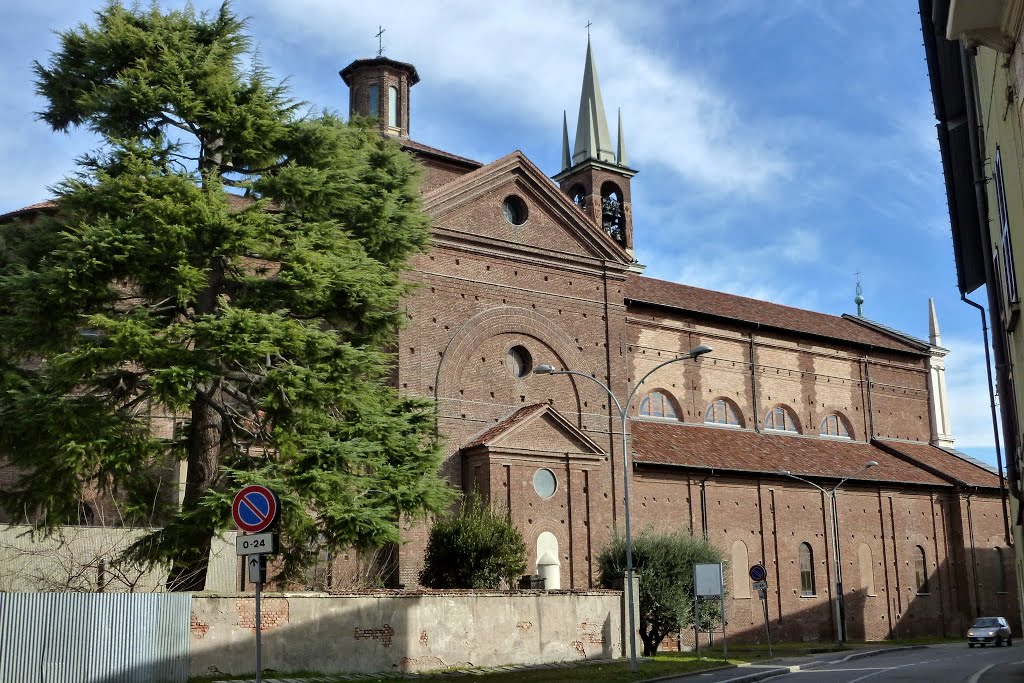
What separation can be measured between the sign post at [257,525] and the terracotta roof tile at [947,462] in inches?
1691

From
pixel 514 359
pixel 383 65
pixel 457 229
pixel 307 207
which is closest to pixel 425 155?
pixel 383 65

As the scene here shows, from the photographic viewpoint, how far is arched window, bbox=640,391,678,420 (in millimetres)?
41562

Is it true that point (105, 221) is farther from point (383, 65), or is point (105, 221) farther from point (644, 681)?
point (383, 65)

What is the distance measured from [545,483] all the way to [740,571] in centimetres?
1135

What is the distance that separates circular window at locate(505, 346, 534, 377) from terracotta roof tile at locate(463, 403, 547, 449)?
4.48ft

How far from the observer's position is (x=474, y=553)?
89.2ft

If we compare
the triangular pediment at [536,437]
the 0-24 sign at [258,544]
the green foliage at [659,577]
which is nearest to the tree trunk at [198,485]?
the 0-24 sign at [258,544]

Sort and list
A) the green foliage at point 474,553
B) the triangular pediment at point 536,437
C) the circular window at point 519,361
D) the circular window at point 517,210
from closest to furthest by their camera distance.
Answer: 1. the green foliage at point 474,553
2. the triangular pediment at point 536,437
3. the circular window at point 519,361
4. the circular window at point 517,210

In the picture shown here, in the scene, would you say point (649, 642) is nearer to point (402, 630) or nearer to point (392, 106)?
point (402, 630)

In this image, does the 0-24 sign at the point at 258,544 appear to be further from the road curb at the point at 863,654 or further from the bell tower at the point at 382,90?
the bell tower at the point at 382,90

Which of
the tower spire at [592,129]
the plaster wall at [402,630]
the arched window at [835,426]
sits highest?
the tower spire at [592,129]

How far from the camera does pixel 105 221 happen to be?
744 inches

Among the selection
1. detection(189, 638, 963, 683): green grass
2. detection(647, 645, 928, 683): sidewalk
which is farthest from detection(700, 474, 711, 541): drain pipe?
detection(189, 638, 963, 683): green grass

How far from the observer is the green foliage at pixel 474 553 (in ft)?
88.9
